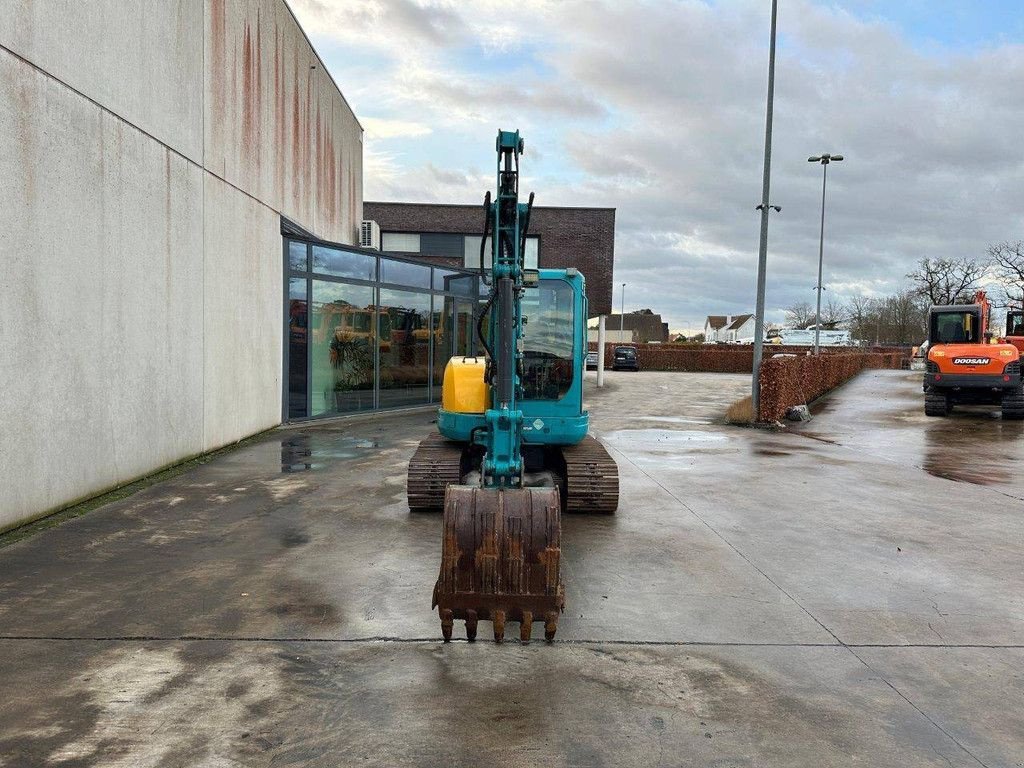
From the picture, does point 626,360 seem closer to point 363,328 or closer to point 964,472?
point 363,328

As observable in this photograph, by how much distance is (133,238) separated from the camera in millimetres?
9000

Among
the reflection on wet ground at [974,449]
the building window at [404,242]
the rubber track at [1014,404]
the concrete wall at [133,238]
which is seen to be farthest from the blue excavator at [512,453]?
the building window at [404,242]

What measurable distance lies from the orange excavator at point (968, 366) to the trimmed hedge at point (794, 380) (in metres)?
3.08

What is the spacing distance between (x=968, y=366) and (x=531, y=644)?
17.9m

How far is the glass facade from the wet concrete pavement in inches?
→ 273

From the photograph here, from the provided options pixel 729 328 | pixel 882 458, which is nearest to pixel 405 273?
pixel 882 458

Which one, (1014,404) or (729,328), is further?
(729,328)

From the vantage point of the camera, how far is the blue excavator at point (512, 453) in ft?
14.4

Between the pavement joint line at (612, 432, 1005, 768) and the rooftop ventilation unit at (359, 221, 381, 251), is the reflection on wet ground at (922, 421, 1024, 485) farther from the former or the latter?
the rooftop ventilation unit at (359, 221, 381, 251)

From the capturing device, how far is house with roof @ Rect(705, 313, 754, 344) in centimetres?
13025

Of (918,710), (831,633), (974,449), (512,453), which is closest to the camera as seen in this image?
(918,710)

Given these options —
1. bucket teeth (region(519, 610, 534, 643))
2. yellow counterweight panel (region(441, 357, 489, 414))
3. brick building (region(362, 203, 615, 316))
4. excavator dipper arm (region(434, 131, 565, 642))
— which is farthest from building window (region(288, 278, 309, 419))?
brick building (region(362, 203, 615, 316))

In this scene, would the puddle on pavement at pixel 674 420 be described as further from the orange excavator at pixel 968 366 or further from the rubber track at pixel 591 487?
the rubber track at pixel 591 487

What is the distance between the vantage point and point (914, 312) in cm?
7200
